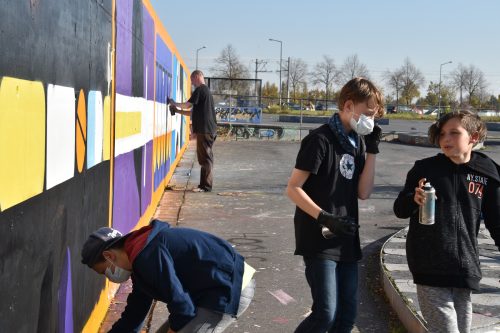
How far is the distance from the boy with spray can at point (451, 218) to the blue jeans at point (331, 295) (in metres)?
0.34

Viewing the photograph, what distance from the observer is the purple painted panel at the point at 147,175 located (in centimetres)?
723

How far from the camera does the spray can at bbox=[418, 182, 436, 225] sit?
10.9ft

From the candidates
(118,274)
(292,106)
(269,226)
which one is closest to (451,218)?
(118,274)

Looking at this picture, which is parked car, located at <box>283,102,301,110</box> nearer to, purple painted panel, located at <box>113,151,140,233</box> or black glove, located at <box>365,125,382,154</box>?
purple painted panel, located at <box>113,151,140,233</box>

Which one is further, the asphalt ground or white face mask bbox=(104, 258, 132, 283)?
the asphalt ground

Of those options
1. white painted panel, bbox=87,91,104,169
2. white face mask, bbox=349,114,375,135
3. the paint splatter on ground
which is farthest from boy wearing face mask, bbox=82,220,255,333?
the paint splatter on ground

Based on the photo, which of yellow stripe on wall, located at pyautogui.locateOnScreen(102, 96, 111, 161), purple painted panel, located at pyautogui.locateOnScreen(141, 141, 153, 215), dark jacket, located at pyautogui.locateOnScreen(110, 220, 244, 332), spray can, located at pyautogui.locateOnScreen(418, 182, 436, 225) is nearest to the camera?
dark jacket, located at pyautogui.locateOnScreen(110, 220, 244, 332)

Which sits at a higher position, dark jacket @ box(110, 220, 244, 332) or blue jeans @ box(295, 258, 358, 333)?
dark jacket @ box(110, 220, 244, 332)

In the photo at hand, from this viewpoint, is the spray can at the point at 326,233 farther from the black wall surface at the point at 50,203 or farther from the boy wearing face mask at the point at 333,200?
the black wall surface at the point at 50,203

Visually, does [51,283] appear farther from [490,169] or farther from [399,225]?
[399,225]

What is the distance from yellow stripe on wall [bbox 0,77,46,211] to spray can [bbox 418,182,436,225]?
1768mm

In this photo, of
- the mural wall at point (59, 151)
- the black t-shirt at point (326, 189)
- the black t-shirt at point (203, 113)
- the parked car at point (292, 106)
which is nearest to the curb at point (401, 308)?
the black t-shirt at point (326, 189)

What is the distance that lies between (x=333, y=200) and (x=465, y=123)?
0.78 metres

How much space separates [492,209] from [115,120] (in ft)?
8.54
